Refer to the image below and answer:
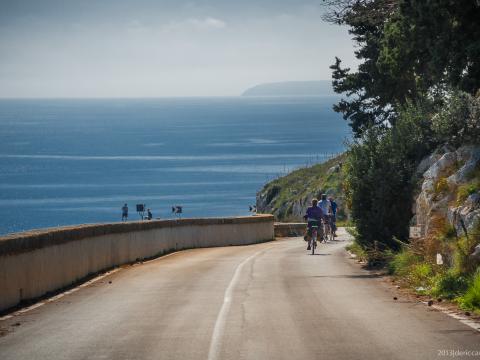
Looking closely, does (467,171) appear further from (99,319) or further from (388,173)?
(99,319)

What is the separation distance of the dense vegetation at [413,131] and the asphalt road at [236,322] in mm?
1481

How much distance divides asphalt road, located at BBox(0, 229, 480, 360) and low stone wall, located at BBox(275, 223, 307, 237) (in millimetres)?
22072

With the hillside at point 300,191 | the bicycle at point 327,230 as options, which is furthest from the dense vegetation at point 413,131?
the hillside at point 300,191

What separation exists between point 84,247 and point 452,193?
8172 millimetres

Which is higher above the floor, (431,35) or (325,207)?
(431,35)

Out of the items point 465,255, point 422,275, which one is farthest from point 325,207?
point 465,255

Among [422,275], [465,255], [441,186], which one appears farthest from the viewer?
[441,186]

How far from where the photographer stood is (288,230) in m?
44.0

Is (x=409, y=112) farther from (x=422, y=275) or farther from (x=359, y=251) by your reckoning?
(x=422, y=275)

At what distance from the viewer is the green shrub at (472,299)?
573 inches

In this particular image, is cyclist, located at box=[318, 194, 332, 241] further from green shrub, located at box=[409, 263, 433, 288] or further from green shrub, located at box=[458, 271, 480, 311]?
green shrub, located at box=[458, 271, 480, 311]

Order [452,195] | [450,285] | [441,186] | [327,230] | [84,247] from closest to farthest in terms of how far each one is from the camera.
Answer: [450,285] → [452,195] → [441,186] → [84,247] → [327,230]

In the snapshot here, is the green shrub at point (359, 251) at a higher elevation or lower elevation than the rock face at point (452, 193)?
lower

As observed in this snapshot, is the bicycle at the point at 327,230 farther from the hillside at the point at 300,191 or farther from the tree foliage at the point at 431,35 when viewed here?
the hillside at the point at 300,191
